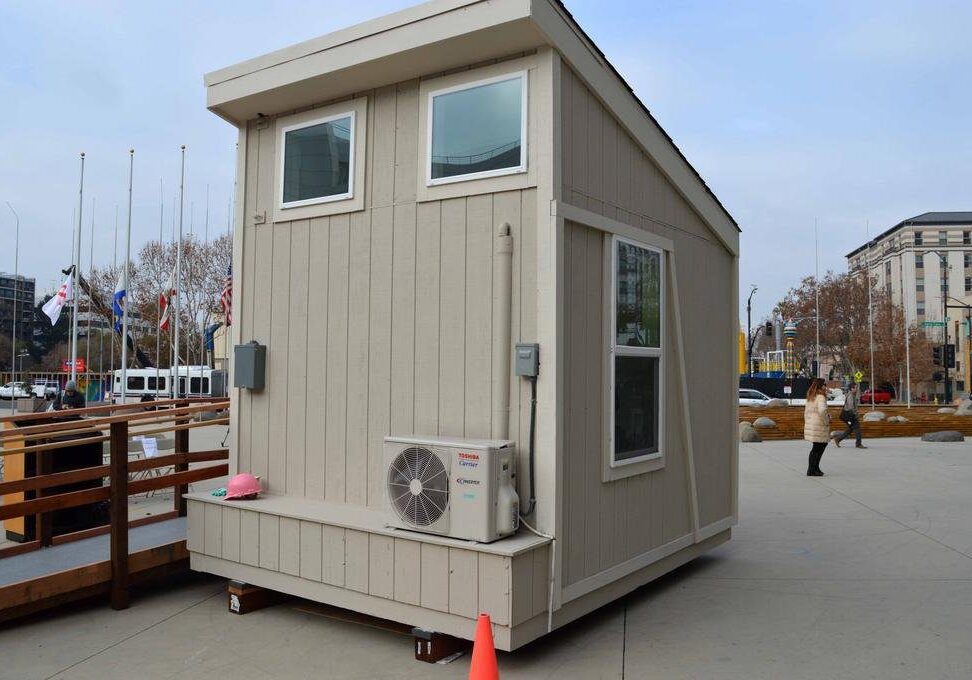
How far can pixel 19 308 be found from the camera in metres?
66.9

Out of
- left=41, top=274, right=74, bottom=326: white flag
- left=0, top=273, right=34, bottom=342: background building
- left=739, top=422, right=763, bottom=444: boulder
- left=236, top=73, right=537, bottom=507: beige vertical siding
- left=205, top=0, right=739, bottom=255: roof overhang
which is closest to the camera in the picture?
left=205, top=0, right=739, bottom=255: roof overhang

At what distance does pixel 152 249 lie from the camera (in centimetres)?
4047

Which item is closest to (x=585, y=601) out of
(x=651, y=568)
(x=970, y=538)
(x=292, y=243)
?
(x=651, y=568)

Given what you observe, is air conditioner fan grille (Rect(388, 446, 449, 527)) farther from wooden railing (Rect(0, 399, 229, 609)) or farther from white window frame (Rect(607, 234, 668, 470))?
wooden railing (Rect(0, 399, 229, 609))

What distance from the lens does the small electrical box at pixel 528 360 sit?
4.55m

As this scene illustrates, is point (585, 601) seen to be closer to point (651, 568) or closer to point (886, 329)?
point (651, 568)

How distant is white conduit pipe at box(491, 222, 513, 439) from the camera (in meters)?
4.68

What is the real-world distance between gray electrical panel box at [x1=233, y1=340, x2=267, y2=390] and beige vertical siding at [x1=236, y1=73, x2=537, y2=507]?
54 millimetres

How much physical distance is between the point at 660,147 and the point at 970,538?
17.1ft

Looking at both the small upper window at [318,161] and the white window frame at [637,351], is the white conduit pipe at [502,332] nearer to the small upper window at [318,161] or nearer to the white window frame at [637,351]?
the white window frame at [637,351]

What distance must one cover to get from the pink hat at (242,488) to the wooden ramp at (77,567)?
0.73 m

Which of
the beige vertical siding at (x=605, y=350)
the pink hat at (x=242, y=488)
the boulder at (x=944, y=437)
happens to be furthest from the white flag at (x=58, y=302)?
the boulder at (x=944, y=437)

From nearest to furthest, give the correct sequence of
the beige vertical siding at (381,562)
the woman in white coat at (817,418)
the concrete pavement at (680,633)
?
1. the beige vertical siding at (381,562)
2. the concrete pavement at (680,633)
3. the woman in white coat at (817,418)

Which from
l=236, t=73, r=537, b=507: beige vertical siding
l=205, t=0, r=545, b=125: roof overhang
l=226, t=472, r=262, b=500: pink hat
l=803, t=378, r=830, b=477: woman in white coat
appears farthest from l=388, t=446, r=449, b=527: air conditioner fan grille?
l=803, t=378, r=830, b=477: woman in white coat
